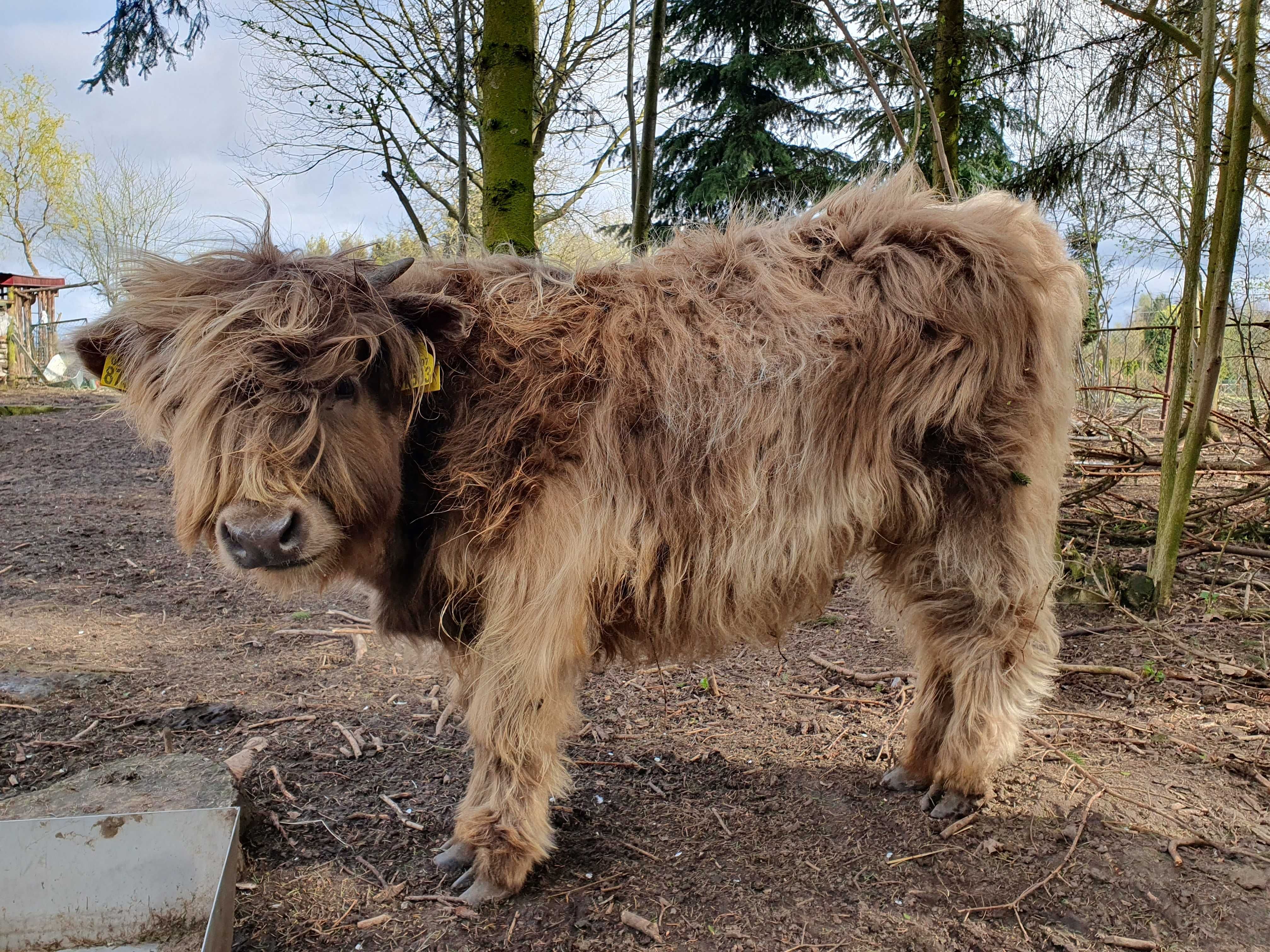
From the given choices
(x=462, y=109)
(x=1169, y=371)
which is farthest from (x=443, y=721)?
(x=1169, y=371)

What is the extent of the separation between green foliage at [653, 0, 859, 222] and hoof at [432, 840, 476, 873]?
1039cm

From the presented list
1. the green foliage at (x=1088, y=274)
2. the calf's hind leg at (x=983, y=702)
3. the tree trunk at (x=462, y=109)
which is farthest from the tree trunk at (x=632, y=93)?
the calf's hind leg at (x=983, y=702)

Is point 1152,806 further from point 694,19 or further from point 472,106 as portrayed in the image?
point 694,19

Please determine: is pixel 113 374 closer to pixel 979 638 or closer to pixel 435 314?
pixel 435 314

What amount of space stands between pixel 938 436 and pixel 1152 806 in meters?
1.53

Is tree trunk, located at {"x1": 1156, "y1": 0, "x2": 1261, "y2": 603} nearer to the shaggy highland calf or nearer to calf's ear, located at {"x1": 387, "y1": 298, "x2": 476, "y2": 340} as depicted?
the shaggy highland calf

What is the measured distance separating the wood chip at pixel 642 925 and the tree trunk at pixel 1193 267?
333cm

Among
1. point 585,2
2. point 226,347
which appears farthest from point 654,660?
point 585,2

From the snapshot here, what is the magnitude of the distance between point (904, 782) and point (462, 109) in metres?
7.34

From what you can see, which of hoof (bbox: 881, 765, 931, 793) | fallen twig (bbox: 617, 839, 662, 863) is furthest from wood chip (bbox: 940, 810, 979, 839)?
fallen twig (bbox: 617, 839, 662, 863)

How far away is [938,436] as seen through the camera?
8.04 feet

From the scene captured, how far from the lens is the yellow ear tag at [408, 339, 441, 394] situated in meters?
2.13

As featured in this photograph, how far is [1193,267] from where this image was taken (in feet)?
12.4

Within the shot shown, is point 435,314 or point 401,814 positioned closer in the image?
point 435,314
